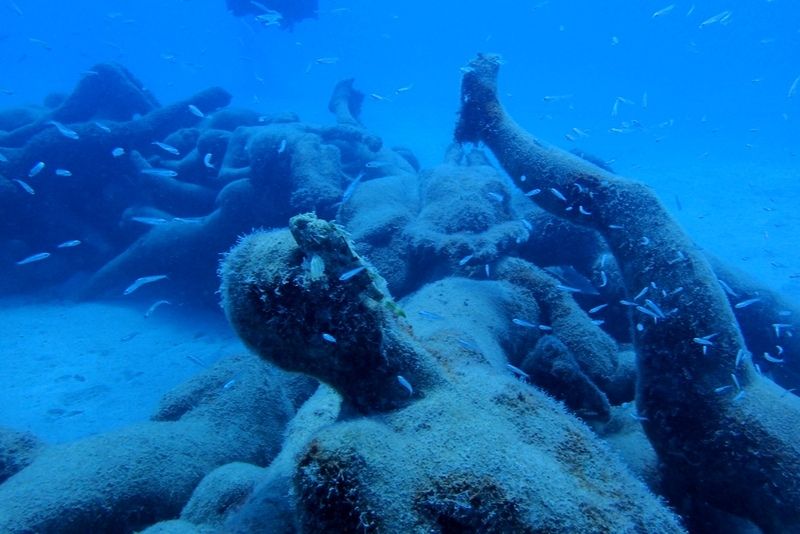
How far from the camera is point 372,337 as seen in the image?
285cm

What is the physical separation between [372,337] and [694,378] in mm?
3179

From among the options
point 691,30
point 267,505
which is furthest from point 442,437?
point 691,30

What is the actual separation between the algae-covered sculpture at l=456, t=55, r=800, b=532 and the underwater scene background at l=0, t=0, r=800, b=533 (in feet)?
0.06

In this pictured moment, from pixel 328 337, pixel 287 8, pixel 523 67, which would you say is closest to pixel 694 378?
pixel 328 337

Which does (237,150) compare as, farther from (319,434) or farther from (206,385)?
(319,434)

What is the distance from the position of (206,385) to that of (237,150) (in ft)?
27.1

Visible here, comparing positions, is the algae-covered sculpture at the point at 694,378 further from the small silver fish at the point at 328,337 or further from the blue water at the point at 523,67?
the blue water at the point at 523,67

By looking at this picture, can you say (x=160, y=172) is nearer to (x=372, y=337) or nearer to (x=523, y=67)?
(x=372, y=337)

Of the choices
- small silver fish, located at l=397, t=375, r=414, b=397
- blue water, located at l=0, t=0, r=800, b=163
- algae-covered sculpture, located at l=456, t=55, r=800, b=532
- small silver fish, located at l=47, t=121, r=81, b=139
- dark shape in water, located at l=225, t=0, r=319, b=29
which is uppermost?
blue water, located at l=0, t=0, r=800, b=163

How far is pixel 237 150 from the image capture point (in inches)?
468

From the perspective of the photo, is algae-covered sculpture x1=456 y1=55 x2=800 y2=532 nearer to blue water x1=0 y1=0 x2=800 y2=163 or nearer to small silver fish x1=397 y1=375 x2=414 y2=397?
small silver fish x1=397 y1=375 x2=414 y2=397

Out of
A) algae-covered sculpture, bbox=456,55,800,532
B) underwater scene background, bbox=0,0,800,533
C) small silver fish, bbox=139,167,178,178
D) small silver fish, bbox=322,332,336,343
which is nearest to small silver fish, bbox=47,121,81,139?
underwater scene background, bbox=0,0,800,533

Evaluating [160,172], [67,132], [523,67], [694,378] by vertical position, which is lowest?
[67,132]

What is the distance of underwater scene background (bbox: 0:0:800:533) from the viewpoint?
251cm
